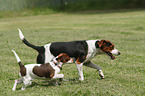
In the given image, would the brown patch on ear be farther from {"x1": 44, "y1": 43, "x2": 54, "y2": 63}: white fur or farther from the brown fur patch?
{"x1": 44, "y1": 43, "x2": 54, "y2": 63}: white fur

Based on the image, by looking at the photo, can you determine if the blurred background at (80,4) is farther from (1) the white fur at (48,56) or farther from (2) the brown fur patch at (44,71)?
(2) the brown fur patch at (44,71)

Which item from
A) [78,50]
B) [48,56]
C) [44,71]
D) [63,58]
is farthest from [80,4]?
[44,71]

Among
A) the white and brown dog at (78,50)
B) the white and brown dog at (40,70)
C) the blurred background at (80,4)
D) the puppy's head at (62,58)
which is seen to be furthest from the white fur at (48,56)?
the blurred background at (80,4)

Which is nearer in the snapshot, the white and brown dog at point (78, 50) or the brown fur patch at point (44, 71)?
the brown fur patch at point (44, 71)

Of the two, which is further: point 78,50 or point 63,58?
point 78,50

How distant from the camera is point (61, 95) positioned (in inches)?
192

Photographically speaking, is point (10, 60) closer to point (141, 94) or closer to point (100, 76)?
point (100, 76)

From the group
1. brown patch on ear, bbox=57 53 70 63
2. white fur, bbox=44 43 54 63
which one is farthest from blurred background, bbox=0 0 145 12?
brown patch on ear, bbox=57 53 70 63

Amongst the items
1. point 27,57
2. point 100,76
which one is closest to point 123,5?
point 27,57

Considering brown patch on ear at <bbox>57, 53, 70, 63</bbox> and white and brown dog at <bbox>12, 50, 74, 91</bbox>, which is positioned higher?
brown patch on ear at <bbox>57, 53, 70, 63</bbox>

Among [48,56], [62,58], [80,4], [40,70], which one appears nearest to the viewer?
[40,70]

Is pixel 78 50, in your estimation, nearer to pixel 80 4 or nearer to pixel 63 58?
pixel 63 58

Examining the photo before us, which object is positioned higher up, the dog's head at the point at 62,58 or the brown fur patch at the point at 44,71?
the dog's head at the point at 62,58

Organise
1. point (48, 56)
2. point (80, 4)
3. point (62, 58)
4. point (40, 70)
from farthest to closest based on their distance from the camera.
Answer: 1. point (80, 4)
2. point (48, 56)
3. point (62, 58)
4. point (40, 70)
